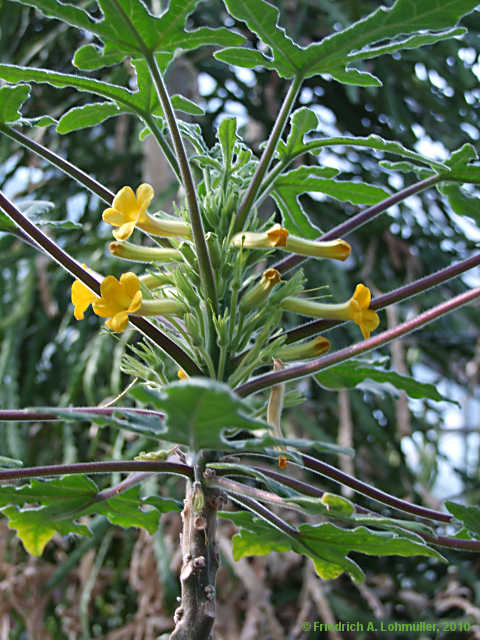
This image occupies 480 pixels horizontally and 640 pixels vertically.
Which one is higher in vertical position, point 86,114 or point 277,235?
point 86,114

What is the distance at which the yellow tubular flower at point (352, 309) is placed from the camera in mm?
615

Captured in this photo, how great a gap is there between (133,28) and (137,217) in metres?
0.16

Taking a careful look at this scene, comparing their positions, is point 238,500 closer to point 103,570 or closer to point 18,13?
point 103,570

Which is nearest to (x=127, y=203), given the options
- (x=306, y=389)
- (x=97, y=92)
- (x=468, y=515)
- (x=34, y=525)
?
(x=97, y=92)

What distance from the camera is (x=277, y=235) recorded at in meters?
0.60

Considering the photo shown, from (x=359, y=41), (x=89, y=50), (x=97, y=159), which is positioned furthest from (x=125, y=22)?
(x=97, y=159)

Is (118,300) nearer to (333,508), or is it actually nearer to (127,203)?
(127,203)

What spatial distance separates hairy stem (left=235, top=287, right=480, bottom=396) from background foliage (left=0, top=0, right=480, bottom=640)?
0.96m

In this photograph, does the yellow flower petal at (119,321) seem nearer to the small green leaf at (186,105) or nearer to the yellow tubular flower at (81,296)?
the yellow tubular flower at (81,296)

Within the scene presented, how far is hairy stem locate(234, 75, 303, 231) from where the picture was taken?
0.62 metres

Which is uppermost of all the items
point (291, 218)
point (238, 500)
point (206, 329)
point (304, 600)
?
point (291, 218)

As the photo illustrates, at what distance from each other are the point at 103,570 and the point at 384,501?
4.70 ft

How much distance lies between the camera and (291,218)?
0.81m

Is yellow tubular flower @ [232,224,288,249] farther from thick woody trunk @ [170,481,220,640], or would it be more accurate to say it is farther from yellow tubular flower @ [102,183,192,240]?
thick woody trunk @ [170,481,220,640]
